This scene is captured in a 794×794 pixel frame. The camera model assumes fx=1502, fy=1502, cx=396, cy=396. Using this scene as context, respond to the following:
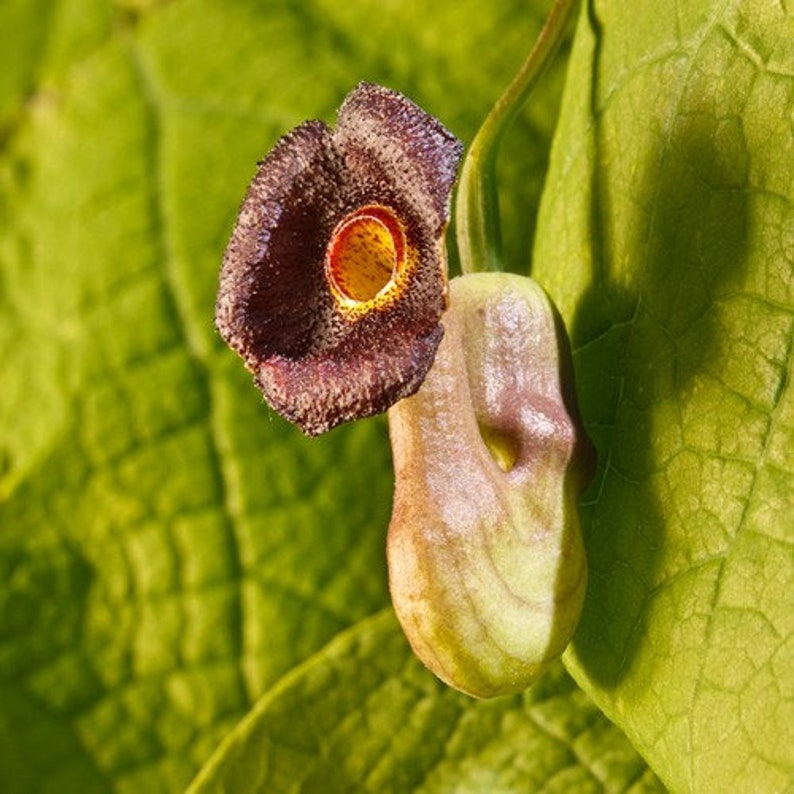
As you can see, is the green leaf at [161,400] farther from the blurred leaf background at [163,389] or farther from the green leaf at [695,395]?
the green leaf at [695,395]

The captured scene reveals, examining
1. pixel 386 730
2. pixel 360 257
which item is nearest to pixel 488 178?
pixel 360 257

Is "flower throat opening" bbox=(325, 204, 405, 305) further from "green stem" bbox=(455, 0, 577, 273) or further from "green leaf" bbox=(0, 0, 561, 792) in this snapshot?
"green leaf" bbox=(0, 0, 561, 792)

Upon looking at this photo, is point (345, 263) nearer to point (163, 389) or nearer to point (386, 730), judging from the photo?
point (386, 730)

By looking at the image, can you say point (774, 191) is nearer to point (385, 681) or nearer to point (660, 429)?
point (660, 429)

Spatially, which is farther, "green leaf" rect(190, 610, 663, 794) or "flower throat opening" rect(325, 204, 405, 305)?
"green leaf" rect(190, 610, 663, 794)

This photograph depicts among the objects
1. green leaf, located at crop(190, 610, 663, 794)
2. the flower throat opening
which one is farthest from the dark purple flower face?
green leaf, located at crop(190, 610, 663, 794)
